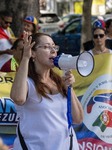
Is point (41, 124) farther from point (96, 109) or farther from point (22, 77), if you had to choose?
point (96, 109)

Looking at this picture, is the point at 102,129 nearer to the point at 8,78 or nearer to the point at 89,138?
the point at 89,138

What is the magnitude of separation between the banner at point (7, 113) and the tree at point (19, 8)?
14.1 feet

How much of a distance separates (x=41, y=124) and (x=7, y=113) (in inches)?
79.8

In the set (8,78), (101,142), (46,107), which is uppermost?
(46,107)

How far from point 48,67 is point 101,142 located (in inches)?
85.9

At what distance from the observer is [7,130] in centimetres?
534

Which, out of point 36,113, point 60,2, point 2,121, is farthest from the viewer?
point 60,2

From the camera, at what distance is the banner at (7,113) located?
526 centimetres

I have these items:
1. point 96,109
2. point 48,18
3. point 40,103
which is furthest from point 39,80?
point 48,18

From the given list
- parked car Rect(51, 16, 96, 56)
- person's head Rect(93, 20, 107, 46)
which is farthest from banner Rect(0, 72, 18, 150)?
parked car Rect(51, 16, 96, 56)

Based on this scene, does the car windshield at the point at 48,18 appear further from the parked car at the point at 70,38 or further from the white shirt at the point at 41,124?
the white shirt at the point at 41,124

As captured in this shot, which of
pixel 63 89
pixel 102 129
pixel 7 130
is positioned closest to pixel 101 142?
pixel 102 129

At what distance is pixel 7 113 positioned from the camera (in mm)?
5262

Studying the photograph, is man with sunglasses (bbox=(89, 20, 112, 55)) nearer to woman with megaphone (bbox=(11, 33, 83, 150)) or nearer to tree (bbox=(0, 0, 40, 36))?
tree (bbox=(0, 0, 40, 36))
